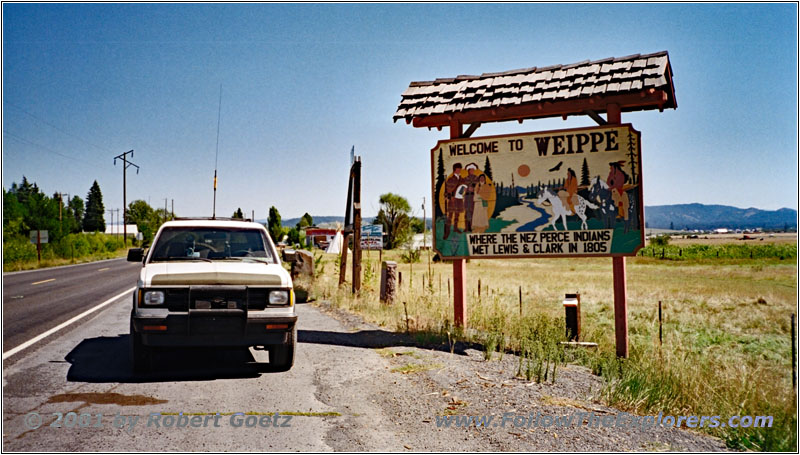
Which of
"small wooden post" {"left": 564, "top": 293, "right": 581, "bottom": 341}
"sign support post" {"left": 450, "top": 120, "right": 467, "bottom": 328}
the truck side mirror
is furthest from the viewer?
"sign support post" {"left": 450, "top": 120, "right": 467, "bottom": 328}

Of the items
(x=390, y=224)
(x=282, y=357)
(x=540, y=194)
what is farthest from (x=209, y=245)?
(x=390, y=224)

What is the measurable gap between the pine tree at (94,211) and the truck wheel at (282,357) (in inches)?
6433

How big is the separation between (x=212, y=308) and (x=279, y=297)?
769mm

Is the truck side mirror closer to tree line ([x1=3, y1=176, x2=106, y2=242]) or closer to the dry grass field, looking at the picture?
the dry grass field

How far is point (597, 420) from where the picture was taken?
228 inches

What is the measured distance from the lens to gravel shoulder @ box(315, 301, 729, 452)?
16.8ft

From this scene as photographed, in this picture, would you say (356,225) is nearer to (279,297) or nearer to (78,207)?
(279,297)

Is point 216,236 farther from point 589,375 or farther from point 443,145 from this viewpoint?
point 589,375

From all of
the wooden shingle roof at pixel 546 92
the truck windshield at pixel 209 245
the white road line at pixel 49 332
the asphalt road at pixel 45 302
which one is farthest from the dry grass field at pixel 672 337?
the asphalt road at pixel 45 302

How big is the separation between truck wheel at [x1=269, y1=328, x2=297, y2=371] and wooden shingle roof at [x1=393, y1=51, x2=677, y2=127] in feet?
15.8

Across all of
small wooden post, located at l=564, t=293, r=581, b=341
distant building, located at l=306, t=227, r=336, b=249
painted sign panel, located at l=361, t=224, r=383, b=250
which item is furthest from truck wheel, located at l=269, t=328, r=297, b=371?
distant building, located at l=306, t=227, r=336, b=249

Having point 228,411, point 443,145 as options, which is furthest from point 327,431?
point 443,145

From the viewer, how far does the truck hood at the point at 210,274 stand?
6.99 metres

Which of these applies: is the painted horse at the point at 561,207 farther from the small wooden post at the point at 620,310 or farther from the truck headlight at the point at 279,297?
the truck headlight at the point at 279,297
